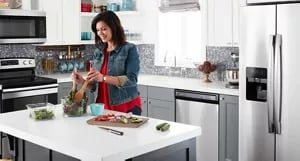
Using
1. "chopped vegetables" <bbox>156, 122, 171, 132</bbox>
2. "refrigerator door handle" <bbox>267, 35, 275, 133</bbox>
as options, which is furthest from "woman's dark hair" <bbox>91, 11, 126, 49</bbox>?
"refrigerator door handle" <bbox>267, 35, 275, 133</bbox>

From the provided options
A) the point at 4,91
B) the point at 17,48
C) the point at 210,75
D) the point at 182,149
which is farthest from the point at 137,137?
the point at 17,48

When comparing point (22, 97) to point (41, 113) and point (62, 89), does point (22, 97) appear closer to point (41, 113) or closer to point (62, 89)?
point (62, 89)

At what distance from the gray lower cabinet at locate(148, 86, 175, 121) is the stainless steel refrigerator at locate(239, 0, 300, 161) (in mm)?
971

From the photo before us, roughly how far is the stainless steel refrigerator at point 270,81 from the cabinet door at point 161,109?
97 centimetres

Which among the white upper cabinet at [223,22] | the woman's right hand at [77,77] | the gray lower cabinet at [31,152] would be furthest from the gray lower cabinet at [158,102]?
the gray lower cabinet at [31,152]

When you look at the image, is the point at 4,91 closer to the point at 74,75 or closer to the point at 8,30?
the point at 8,30

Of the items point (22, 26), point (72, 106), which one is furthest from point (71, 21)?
point (72, 106)

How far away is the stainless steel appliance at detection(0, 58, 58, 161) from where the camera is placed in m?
4.14

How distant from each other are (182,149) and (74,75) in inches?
37.0

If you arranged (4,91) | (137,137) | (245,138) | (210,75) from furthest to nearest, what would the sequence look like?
(210,75) < (4,91) < (245,138) < (137,137)

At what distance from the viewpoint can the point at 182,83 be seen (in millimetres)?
4484

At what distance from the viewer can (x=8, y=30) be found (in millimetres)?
4410

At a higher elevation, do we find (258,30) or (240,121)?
(258,30)

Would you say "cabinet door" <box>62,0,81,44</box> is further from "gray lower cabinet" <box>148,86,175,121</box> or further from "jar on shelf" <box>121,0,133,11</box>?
"gray lower cabinet" <box>148,86,175,121</box>
